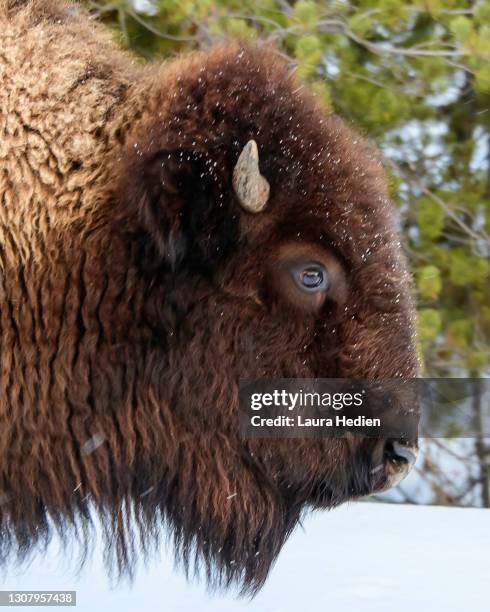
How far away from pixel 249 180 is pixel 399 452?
1.00 m

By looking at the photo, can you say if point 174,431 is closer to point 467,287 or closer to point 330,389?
point 330,389

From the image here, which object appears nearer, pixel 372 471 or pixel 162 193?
pixel 162 193

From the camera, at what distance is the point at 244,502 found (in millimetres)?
3322

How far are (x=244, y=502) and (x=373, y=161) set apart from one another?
1.31 meters

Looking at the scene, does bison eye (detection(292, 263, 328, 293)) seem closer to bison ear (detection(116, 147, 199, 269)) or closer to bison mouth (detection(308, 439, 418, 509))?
bison ear (detection(116, 147, 199, 269))

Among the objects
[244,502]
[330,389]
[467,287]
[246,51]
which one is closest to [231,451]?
[244,502]

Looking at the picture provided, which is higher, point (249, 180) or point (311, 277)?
point (249, 180)

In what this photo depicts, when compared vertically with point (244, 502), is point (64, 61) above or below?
above

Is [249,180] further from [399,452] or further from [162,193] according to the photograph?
[399,452]

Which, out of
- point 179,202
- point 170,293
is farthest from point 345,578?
point 179,202

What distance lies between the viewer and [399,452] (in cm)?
313

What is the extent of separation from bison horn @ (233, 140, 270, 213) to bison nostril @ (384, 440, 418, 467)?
2.89ft

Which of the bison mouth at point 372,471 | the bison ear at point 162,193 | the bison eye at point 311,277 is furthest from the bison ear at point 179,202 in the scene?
the bison mouth at point 372,471

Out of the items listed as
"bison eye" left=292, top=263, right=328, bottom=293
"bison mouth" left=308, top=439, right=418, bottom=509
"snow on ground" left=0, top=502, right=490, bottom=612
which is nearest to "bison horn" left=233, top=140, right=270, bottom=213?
"bison eye" left=292, top=263, right=328, bottom=293
